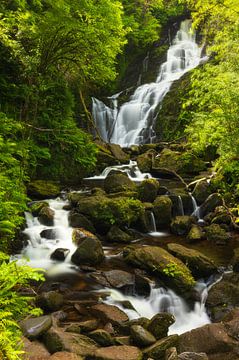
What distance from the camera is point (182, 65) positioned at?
2864 centimetres

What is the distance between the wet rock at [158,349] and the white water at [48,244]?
3667 mm

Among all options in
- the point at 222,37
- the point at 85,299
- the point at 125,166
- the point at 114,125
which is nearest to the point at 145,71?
the point at 114,125

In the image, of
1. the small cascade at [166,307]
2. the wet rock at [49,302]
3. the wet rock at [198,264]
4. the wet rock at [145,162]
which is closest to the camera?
the wet rock at [49,302]

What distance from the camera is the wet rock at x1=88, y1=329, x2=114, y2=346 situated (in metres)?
5.77

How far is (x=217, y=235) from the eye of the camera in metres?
10.9

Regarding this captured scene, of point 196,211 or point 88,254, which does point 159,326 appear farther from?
point 196,211

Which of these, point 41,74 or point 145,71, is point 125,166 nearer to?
point 41,74

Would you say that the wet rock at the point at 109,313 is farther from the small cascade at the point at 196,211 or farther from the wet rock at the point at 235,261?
the small cascade at the point at 196,211

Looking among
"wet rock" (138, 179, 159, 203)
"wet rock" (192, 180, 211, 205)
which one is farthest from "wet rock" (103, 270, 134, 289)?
"wet rock" (192, 180, 211, 205)

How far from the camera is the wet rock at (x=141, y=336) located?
5764 mm

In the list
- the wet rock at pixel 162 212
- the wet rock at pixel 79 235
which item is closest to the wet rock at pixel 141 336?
the wet rock at pixel 79 235

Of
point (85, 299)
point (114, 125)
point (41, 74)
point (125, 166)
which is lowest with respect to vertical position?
point (85, 299)

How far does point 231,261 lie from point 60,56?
7393mm

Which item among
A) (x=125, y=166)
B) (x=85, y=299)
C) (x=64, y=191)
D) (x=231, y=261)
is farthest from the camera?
(x=125, y=166)
